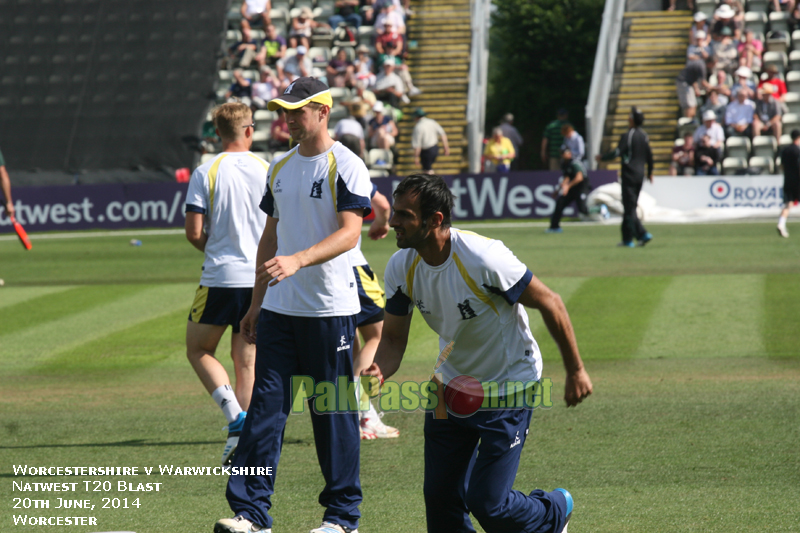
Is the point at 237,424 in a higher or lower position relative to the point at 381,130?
higher

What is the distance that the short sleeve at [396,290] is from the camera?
14.6 feet

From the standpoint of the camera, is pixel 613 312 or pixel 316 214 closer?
pixel 316 214

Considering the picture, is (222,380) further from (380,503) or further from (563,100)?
(563,100)

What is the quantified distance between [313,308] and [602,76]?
25542 millimetres

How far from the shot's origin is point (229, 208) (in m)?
6.57

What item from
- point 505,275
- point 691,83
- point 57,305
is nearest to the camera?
point 505,275

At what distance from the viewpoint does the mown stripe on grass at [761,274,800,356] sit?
9.98m

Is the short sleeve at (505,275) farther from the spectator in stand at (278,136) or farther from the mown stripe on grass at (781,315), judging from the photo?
the spectator in stand at (278,136)

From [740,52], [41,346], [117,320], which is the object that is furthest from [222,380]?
[740,52]

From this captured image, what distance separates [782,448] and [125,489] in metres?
4.15

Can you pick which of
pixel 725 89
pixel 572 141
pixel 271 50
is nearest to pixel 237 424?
pixel 572 141

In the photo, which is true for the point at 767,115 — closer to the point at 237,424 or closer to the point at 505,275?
the point at 237,424

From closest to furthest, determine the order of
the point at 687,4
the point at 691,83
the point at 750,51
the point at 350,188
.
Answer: the point at 350,188, the point at 750,51, the point at 691,83, the point at 687,4

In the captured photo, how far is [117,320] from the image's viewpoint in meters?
12.2
